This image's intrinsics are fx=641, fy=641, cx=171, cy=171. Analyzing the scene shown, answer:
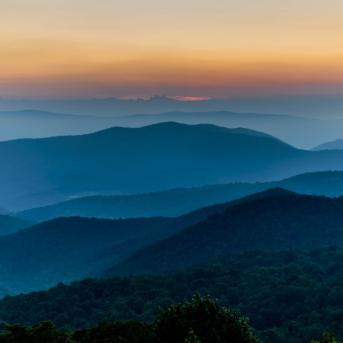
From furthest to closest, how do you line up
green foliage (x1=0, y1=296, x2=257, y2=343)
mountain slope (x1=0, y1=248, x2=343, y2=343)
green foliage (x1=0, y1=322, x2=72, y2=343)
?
mountain slope (x1=0, y1=248, x2=343, y2=343)
green foliage (x1=0, y1=296, x2=257, y2=343)
green foliage (x1=0, y1=322, x2=72, y2=343)

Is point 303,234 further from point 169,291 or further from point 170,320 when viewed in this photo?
point 170,320

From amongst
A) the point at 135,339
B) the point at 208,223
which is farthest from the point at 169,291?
the point at 208,223

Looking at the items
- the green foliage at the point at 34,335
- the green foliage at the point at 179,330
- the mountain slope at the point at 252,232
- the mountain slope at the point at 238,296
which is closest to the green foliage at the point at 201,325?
the green foliage at the point at 179,330

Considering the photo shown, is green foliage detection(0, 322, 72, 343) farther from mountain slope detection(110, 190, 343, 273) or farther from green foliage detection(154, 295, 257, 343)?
mountain slope detection(110, 190, 343, 273)

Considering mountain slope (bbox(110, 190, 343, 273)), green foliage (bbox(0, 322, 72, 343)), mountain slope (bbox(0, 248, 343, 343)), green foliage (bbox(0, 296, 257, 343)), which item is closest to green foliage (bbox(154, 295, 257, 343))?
green foliage (bbox(0, 296, 257, 343))

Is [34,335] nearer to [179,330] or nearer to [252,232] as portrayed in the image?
[179,330]

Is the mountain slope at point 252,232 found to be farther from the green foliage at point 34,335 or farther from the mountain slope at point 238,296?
the green foliage at point 34,335

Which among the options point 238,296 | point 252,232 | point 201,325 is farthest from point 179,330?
point 252,232

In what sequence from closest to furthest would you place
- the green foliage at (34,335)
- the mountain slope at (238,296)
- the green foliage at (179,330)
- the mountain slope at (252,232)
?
the green foliage at (34,335) → the green foliage at (179,330) → the mountain slope at (238,296) → the mountain slope at (252,232)
